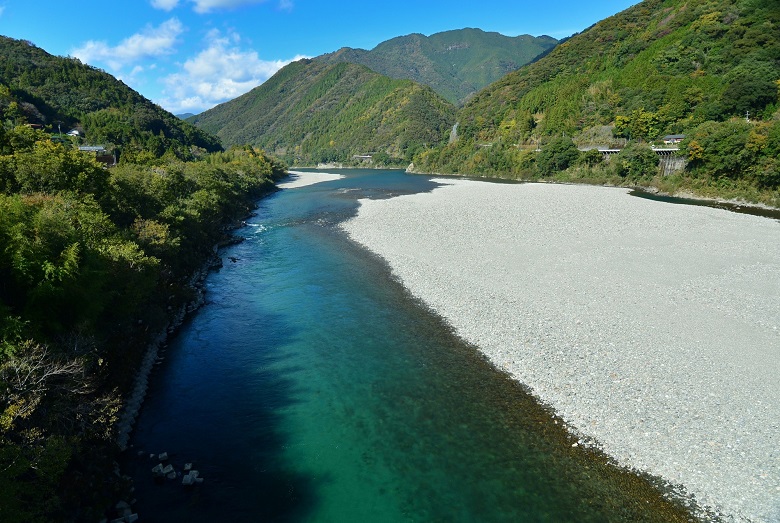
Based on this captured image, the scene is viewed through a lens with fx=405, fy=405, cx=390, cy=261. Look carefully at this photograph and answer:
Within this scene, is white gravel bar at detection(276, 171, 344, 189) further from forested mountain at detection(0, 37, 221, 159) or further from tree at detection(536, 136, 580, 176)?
tree at detection(536, 136, 580, 176)

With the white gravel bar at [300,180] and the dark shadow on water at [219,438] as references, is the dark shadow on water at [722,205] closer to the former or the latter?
the dark shadow on water at [219,438]

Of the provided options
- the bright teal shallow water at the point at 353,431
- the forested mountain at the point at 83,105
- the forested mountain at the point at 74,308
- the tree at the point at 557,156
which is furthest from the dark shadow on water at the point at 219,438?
the tree at the point at 557,156

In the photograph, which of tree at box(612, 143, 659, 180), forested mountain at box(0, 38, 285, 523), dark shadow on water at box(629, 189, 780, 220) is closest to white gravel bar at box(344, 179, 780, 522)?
dark shadow on water at box(629, 189, 780, 220)

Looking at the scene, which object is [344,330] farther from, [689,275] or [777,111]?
[777,111]

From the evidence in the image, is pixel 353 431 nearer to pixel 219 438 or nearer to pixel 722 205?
pixel 219 438

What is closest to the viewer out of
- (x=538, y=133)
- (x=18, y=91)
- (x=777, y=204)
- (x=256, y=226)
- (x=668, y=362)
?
(x=668, y=362)

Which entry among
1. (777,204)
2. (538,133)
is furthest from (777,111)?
(538,133)

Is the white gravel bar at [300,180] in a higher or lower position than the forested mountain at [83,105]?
lower
